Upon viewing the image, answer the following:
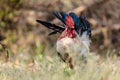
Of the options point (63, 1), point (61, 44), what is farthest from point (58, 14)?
point (63, 1)

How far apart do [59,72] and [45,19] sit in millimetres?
7368

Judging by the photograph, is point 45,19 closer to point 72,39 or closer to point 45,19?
point 45,19

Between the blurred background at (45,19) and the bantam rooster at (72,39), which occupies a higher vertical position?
the bantam rooster at (72,39)

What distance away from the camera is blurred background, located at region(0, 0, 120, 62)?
12.4 m

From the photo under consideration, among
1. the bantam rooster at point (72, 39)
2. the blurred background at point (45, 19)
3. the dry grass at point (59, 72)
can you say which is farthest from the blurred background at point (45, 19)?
the dry grass at point (59, 72)

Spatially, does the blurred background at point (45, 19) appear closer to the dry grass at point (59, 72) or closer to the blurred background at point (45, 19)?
the blurred background at point (45, 19)

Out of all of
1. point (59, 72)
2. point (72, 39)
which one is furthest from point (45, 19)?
point (59, 72)

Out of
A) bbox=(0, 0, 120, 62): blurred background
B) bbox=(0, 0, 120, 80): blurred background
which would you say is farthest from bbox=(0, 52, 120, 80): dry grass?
bbox=(0, 0, 120, 62): blurred background

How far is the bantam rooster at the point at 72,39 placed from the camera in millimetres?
5906

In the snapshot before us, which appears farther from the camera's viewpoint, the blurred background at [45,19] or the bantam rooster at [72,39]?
the blurred background at [45,19]

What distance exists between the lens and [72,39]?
6105 mm

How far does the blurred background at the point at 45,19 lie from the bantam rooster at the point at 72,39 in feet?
18.7

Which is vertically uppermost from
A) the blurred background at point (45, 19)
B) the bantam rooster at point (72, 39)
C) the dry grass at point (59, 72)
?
the bantam rooster at point (72, 39)

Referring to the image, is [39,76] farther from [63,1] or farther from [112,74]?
[63,1]
